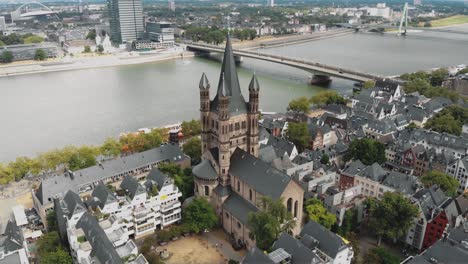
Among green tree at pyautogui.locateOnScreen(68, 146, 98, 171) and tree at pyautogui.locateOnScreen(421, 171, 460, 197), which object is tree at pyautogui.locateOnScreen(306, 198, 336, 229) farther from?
green tree at pyautogui.locateOnScreen(68, 146, 98, 171)

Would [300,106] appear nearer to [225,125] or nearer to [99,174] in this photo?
[225,125]

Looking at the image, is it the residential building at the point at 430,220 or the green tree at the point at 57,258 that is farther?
the residential building at the point at 430,220

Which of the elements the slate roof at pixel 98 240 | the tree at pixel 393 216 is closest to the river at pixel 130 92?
the slate roof at pixel 98 240

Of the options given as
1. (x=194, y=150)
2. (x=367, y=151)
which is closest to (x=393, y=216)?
(x=367, y=151)

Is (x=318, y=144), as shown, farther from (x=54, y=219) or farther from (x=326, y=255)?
(x=54, y=219)

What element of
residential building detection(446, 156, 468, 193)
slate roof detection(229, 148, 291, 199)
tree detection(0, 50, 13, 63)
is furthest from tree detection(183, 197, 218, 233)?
tree detection(0, 50, 13, 63)

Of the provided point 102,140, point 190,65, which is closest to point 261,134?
point 102,140

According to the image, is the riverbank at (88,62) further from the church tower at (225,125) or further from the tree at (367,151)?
the tree at (367,151)
